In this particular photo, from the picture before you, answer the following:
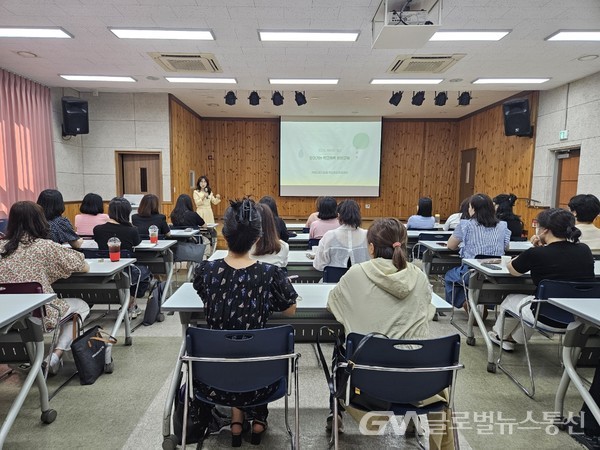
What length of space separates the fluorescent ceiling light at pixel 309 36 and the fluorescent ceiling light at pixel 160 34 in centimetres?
68

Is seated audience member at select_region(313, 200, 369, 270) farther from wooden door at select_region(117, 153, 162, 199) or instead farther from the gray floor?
wooden door at select_region(117, 153, 162, 199)

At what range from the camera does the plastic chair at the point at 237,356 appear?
→ 151cm

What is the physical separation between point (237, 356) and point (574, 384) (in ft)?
A: 6.24

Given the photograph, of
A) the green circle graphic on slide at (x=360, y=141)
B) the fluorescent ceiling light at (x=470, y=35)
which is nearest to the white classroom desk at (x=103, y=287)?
the fluorescent ceiling light at (x=470, y=35)

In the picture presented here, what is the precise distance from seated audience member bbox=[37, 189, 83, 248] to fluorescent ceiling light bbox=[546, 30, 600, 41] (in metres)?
5.56

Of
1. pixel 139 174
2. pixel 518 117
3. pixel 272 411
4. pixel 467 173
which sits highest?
pixel 518 117

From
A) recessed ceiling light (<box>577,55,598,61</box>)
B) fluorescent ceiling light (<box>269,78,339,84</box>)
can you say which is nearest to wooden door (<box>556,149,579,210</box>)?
recessed ceiling light (<box>577,55,598,61</box>)

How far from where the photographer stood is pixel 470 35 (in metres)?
4.37

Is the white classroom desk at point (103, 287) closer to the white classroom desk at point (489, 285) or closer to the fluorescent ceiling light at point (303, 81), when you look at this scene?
the white classroom desk at point (489, 285)

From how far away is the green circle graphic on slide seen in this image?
10.4 m

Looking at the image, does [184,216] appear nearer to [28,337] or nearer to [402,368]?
[28,337]

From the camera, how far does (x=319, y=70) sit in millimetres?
5750

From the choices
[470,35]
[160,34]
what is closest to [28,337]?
[160,34]

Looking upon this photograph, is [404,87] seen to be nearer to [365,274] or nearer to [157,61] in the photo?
[157,61]
